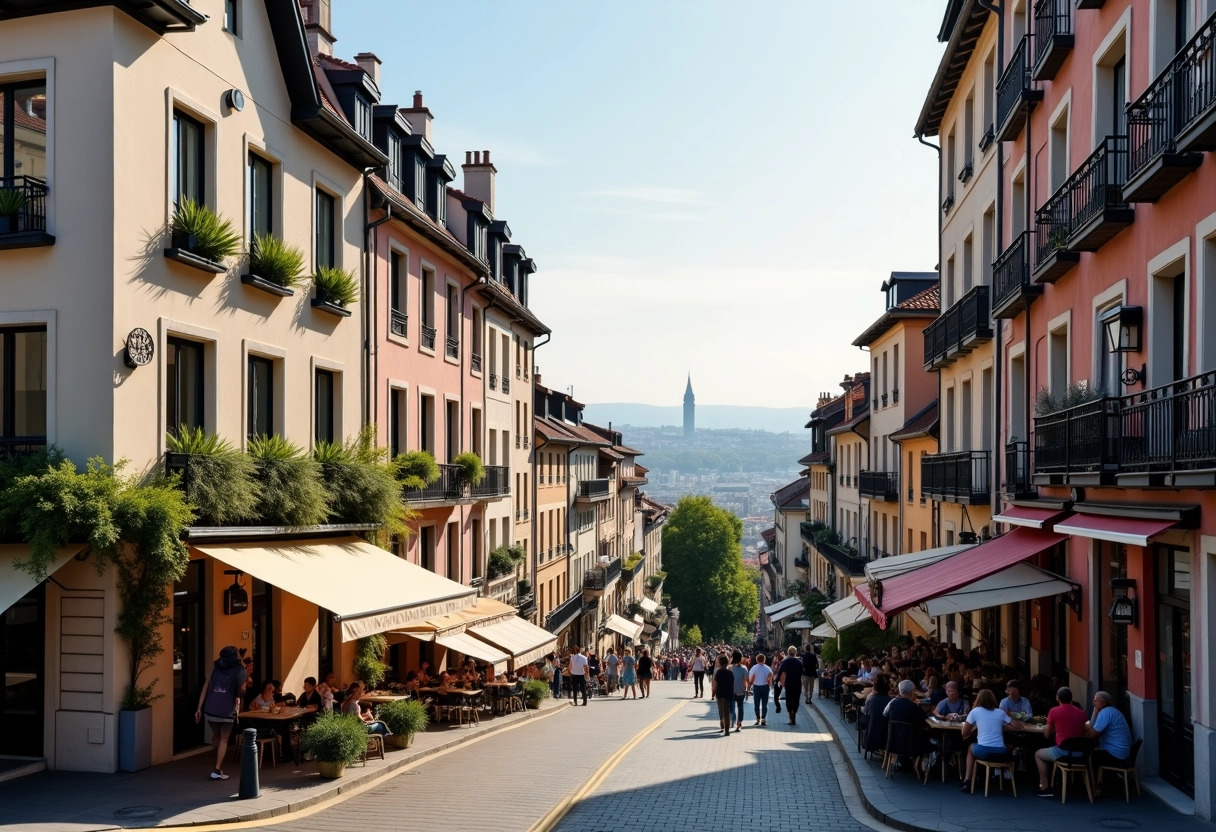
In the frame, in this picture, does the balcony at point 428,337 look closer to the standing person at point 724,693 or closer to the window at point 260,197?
the window at point 260,197

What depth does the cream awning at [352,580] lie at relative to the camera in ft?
53.0

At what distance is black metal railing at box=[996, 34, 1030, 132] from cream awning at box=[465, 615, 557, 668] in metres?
14.2

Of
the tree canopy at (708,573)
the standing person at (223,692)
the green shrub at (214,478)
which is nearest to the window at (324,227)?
the green shrub at (214,478)

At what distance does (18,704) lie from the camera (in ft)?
49.5

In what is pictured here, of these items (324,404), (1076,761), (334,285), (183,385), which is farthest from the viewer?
(324,404)

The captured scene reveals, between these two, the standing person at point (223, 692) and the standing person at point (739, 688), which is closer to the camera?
the standing person at point (223, 692)

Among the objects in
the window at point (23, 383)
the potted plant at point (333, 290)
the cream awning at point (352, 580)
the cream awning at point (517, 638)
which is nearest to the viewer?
the window at point (23, 383)

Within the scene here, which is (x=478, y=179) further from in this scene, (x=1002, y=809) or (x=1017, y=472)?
(x=1002, y=809)

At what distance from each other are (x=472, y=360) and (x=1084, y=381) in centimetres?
1970

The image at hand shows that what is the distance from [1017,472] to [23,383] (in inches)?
657

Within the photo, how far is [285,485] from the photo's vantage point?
1820cm

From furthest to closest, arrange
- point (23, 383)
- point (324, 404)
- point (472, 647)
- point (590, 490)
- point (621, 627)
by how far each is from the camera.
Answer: point (621, 627)
point (590, 490)
point (472, 647)
point (324, 404)
point (23, 383)

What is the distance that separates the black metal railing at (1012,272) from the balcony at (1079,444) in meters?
3.61

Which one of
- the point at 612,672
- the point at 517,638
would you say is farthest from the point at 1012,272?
the point at 612,672
